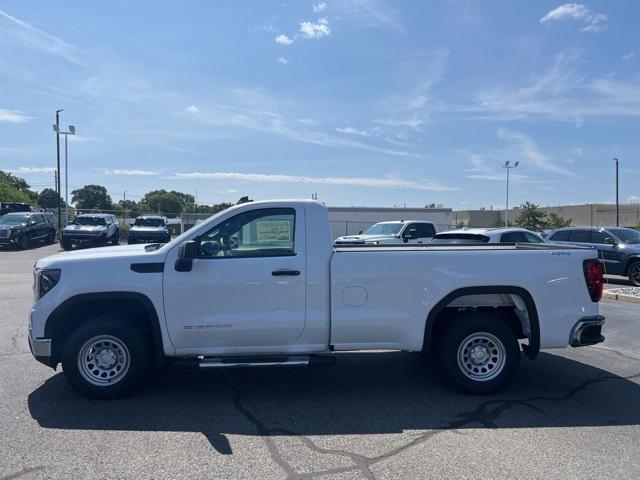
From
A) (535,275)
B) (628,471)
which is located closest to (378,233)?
(535,275)

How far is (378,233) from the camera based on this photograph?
20.4 m

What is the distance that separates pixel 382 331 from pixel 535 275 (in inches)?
67.7

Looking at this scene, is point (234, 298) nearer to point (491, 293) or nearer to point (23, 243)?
point (491, 293)

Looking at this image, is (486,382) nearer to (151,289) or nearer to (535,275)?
(535,275)

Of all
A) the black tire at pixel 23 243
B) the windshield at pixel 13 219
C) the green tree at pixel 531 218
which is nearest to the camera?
the black tire at pixel 23 243

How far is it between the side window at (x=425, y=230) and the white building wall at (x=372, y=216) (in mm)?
19743

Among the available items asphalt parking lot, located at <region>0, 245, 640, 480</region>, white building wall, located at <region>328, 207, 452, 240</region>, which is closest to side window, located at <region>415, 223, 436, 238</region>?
asphalt parking lot, located at <region>0, 245, 640, 480</region>

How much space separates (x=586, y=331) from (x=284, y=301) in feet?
10.5

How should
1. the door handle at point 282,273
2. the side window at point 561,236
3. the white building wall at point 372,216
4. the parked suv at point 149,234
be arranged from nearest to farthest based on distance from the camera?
the door handle at point 282,273, the side window at point 561,236, the parked suv at point 149,234, the white building wall at point 372,216

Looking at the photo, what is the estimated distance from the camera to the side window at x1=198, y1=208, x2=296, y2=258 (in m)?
5.50

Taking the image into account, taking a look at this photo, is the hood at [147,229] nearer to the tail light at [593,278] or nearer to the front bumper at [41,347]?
the front bumper at [41,347]

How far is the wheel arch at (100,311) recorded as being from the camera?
5.36 meters

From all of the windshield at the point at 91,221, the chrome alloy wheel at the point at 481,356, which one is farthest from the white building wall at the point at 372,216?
the chrome alloy wheel at the point at 481,356

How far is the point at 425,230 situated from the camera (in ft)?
66.3
